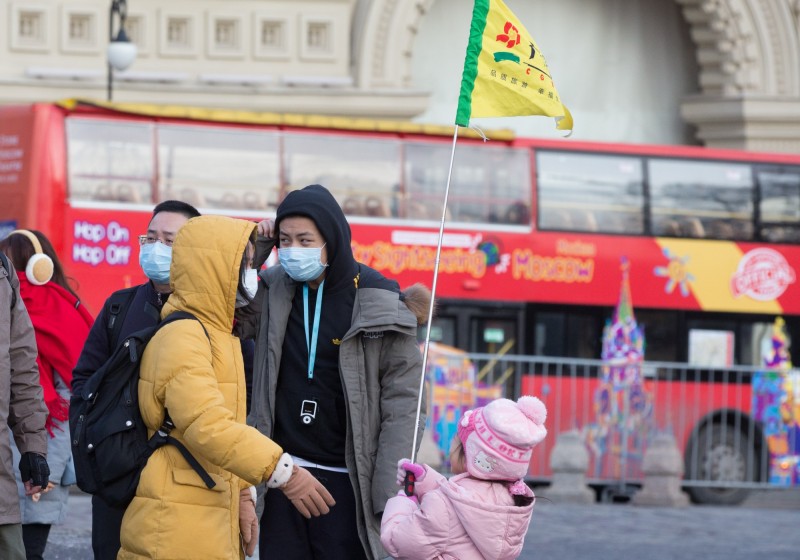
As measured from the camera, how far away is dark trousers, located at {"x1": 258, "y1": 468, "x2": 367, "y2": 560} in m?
4.94

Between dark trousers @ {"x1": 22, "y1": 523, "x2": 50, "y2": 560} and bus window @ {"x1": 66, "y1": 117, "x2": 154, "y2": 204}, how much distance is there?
9.24 meters

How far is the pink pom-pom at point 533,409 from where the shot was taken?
4.36 meters

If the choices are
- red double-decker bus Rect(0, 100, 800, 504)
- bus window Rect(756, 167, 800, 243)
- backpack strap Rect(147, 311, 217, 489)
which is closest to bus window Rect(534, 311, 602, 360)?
red double-decker bus Rect(0, 100, 800, 504)

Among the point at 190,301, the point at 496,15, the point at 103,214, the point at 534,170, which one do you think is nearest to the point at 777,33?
the point at 534,170

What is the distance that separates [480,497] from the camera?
4.31 metres

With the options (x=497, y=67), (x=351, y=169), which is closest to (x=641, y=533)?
(x=351, y=169)

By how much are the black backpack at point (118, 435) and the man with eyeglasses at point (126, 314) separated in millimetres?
497

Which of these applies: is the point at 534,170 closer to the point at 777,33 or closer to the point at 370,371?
the point at 777,33

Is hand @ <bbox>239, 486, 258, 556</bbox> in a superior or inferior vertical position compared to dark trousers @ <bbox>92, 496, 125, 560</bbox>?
superior

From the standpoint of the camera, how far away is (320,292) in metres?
5.04

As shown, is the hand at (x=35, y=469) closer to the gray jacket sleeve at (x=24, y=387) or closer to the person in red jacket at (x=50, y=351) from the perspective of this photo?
the gray jacket sleeve at (x=24, y=387)

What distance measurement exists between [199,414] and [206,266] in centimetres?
42

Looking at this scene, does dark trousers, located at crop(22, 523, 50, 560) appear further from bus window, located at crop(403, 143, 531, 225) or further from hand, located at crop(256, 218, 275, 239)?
bus window, located at crop(403, 143, 531, 225)

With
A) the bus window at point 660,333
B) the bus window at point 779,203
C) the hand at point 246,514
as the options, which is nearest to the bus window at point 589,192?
the bus window at point 660,333
